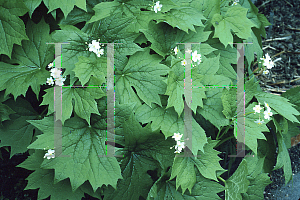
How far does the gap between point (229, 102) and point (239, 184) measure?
25.3 inches

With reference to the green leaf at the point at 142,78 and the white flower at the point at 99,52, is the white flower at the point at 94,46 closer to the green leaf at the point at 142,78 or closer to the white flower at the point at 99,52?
the white flower at the point at 99,52

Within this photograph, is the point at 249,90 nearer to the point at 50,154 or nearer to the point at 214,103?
the point at 214,103

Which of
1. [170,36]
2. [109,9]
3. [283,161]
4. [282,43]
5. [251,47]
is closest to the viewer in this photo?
[109,9]

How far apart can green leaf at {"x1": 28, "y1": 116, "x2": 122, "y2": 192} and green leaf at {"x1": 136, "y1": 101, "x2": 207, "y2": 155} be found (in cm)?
31

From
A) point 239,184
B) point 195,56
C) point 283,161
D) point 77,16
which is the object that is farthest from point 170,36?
point 283,161

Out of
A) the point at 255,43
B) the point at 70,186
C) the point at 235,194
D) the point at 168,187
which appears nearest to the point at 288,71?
the point at 255,43

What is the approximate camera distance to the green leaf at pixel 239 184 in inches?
76.2

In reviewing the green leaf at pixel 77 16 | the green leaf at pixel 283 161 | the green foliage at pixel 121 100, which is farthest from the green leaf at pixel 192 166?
the green leaf at pixel 77 16

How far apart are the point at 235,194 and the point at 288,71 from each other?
2204mm

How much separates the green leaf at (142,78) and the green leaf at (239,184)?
0.83 meters

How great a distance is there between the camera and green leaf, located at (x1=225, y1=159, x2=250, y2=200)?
1.94 m

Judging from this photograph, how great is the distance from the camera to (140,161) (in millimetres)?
1884

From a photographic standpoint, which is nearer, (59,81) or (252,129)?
(59,81)

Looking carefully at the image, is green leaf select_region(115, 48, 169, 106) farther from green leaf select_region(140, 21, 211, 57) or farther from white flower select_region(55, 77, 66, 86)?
white flower select_region(55, 77, 66, 86)
